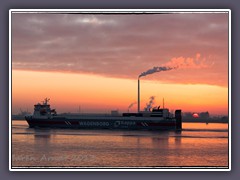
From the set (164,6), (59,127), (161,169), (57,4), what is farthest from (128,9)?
(59,127)

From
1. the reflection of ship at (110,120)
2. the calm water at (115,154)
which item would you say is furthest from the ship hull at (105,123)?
the calm water at (115,154)

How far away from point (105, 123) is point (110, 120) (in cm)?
75

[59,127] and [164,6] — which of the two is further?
[59,127]

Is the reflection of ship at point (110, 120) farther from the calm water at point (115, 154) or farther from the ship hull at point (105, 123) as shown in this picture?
the calm water at point (115, 154)

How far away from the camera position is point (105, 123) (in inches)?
1566

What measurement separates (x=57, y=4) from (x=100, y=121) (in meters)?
33.8

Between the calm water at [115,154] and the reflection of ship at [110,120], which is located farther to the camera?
the reflection of ship at [110,120]

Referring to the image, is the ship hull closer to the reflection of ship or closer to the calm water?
the reflection of ship

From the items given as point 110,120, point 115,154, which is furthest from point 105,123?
point 115,154

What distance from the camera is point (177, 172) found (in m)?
6.63

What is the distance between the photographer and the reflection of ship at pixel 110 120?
3788cm

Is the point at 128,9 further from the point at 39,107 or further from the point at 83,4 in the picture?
the point at 39,107

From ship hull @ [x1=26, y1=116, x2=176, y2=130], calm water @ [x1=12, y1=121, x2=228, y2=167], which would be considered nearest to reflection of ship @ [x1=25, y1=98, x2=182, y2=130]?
ship hull @ [x1=26, y1=116, x2=176, y2=130]

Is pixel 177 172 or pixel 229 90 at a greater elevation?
pixel 229 90
